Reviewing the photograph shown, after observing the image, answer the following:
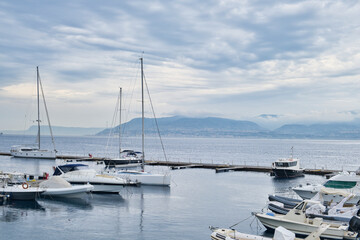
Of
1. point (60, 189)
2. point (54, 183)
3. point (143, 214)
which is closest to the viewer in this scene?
point (143, 214)

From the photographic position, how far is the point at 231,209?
115 feet

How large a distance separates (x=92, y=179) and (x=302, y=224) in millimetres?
24795

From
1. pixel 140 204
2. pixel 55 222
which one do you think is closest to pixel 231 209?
pixel 140 204

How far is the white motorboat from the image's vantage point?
125 ft

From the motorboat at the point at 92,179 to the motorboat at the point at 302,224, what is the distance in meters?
19.8

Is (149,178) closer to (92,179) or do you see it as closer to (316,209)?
(92,179)

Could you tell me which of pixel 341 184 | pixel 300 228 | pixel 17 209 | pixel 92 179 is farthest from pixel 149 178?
pixel 300 228

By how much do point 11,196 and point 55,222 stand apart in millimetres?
9701

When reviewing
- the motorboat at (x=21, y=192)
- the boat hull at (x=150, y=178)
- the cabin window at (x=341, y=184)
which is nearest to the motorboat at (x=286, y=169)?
the cabin window at (x=341, y=184)

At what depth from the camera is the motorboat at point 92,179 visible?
41875 millimetres

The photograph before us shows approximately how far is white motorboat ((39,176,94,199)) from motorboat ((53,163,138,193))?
9.82ft

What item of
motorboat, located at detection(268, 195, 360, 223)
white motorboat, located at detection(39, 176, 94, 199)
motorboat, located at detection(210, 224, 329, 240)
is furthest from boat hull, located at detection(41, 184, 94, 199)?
motorboat, located at detection(210, 224, 329, 240)

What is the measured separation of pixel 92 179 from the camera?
4222cm

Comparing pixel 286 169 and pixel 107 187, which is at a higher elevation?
Result: pixel 286 169
